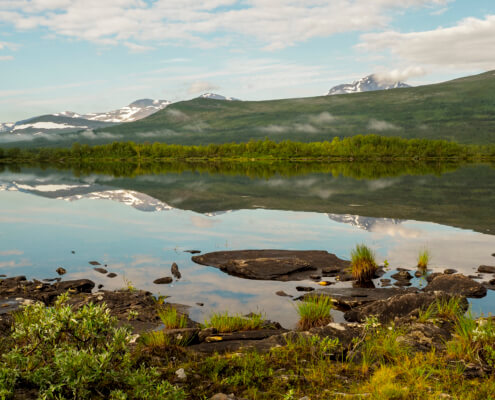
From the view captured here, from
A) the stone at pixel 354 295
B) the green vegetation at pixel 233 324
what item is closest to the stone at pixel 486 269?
the stone at pixel 354 295

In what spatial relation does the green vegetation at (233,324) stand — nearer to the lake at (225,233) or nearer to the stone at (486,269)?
the lake at (225,233)

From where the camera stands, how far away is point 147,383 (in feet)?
31.0

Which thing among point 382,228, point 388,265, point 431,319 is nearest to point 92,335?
point 431,319

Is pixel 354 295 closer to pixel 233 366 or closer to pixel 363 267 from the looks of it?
pixel 363 267

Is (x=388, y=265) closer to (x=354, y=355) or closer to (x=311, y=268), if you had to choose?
(x=311, y=268)

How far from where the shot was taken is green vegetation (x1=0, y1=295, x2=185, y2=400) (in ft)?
29.3

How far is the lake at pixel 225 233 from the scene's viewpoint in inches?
941

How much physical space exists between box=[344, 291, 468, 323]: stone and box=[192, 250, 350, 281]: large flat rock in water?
24.6 feet

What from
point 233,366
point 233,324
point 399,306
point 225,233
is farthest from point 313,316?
point 225,233

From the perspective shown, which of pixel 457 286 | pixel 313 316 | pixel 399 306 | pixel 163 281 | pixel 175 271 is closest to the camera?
pixel 313 316

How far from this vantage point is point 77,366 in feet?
29.5

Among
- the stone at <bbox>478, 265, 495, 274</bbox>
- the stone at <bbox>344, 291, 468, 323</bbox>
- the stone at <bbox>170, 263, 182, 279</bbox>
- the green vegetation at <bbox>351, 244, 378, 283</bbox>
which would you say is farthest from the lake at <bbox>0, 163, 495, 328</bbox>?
the green vegetation at <bbox>351, 244, 378, 283</bbox>

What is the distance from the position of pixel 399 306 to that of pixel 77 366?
40.1ft

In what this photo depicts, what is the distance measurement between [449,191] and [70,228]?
59.0 m
